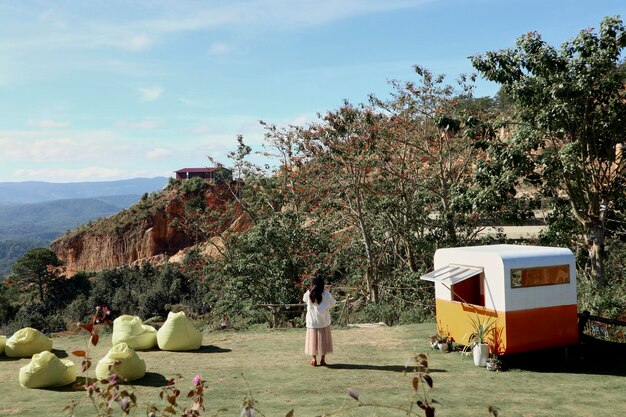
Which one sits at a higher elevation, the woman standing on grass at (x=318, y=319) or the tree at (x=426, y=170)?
the tree at (x=426, y=170)

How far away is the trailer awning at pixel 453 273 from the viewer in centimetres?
866

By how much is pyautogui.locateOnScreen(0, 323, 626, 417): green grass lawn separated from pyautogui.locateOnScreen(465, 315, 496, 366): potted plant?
0.55 ft

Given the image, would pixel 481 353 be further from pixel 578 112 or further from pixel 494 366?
pixel 578 112

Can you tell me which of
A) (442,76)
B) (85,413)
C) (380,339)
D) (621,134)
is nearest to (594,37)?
(621,134)

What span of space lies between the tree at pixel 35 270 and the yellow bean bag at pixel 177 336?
38.4m

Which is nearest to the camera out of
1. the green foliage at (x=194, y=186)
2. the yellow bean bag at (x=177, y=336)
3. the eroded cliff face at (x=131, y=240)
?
the yellow bean bag at (x=177, y=336)

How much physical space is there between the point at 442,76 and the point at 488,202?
17.3 ft

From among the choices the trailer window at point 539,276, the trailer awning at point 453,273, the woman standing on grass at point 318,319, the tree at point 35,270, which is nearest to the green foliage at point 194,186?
the tree at point 35,270

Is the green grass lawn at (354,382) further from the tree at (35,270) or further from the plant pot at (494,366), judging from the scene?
the tree at (35,270)

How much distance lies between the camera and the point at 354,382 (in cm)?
780

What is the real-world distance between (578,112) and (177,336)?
861 cm

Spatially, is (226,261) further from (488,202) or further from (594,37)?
(594,37)

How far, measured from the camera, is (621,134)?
37.7 feet

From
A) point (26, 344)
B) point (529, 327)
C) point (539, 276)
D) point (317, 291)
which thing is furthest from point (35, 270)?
point (539, 276)
